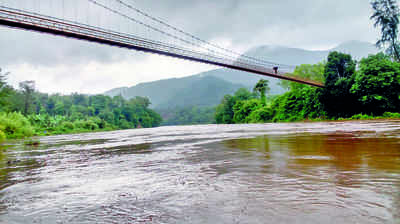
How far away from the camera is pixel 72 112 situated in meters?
93.7

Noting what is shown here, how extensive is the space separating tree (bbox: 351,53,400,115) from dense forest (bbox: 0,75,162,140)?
40690 mm

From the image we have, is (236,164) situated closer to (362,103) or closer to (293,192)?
(293,192)

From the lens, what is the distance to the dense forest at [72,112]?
5690 centimetres

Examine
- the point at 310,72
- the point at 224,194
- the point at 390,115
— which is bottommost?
the point at 224,194

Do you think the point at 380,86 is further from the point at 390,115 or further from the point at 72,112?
the point at 72,112

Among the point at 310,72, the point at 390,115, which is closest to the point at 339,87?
the point at 390,115

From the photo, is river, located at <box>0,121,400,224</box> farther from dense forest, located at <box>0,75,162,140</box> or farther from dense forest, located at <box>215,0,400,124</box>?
dense forest, located at <box>0,75,162,140</box>

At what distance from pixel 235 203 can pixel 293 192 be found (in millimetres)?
666

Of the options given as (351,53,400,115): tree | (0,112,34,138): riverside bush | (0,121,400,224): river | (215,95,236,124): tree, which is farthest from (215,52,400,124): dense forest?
(0,112,34,138): riverside bush

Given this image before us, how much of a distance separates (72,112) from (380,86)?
92790 mm

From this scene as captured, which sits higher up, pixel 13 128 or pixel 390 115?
pixel 390 115

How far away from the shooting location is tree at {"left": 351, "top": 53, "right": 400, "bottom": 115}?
2828cm

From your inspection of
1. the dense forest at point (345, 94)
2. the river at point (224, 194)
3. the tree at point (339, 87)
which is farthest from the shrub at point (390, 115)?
the river at point (224, 194)

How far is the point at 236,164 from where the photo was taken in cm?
468
